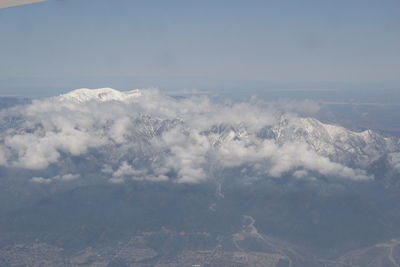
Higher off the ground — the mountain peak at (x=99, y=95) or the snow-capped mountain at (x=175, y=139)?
the mountain peak at (x=99, y=95)

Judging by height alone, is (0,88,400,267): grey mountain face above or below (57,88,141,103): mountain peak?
below

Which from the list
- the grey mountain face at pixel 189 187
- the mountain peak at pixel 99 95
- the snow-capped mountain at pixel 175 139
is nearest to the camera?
the grey mountain face at pixel 189 187

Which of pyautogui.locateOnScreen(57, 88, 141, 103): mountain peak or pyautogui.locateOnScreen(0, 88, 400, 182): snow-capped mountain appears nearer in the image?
pyautogui.locateOnScreen(0, 88, 400, 182): snow-capped mountain

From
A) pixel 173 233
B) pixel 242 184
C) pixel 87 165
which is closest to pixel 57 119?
pixel 87 165

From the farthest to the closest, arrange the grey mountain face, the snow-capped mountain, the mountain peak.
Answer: the mountain peak, the snow-capped mountain, the grey mountain face

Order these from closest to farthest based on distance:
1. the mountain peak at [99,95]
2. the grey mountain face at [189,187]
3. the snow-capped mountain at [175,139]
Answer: the grey mountain face at [189,187] → the snow-capped mountain at [175,139] → the mountain peak at [99,95]

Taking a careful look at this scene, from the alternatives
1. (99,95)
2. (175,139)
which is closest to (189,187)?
(175,139)

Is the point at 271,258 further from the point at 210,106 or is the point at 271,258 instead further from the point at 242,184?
the point at 210,106

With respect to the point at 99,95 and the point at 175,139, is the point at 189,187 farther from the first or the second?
the point at 99,95

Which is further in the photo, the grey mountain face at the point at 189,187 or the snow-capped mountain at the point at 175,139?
the snow-capped mountain at the point at 175,139

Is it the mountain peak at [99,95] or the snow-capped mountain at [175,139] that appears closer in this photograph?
the snow-capped mountain at [175,139]
